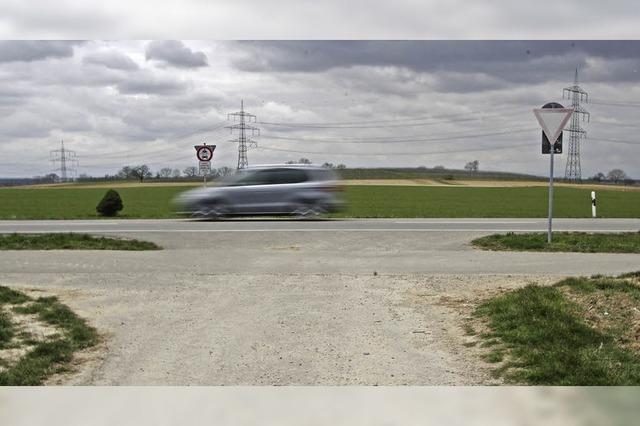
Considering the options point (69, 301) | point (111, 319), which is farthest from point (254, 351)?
point (69, 301)

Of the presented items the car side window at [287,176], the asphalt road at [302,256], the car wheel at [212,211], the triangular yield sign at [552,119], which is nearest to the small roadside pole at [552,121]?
the triangular yield sign at [552,119]

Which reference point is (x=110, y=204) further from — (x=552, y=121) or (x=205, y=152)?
(x=552, y=121)

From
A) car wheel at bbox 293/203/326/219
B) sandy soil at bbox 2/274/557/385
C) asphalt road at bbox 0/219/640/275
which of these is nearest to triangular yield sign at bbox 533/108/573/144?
sandy soil at bbox 2/274/557/385

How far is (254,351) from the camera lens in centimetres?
533

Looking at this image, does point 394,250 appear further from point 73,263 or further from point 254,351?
point 254,351

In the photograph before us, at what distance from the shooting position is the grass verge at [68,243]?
11836mm

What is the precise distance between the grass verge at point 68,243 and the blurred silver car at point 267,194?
6166mm

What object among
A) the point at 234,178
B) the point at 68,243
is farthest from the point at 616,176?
the point at 68,243

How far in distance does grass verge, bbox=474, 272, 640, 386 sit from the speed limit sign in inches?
99.7

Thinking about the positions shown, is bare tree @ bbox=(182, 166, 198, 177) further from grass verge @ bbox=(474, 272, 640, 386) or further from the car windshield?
grass verge @ bbox=(474, 272, 640, 386)

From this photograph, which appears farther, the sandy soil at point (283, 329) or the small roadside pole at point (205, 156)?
the sandy soil at point (283, 329)

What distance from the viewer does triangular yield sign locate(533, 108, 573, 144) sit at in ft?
12.4

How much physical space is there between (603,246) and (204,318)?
8670mm

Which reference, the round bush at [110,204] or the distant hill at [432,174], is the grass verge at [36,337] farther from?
the distant hill at [432,174]
